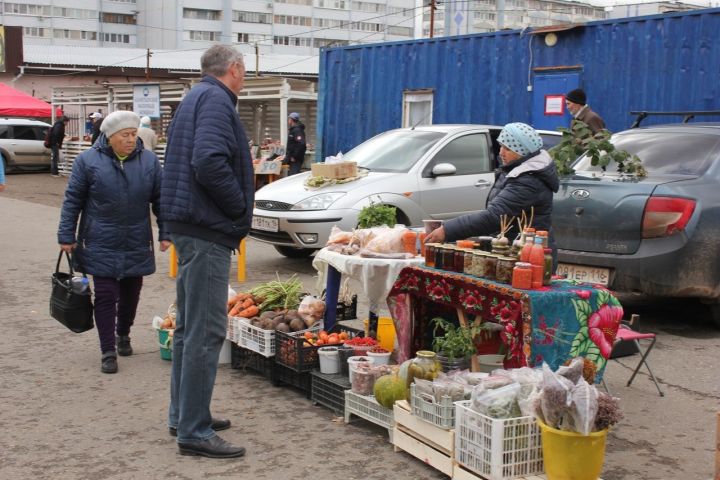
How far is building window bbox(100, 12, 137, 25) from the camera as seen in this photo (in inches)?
3949

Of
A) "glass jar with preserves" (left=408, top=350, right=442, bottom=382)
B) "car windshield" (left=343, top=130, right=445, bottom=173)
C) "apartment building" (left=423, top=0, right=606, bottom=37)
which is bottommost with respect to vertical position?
"glass jar with preserves" (left=408, top=350, right=442, bottom=382)

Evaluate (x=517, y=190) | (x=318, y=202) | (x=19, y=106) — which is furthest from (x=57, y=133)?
(x=517, y=190)

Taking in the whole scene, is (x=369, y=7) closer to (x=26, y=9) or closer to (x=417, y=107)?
(x=26, y=9)

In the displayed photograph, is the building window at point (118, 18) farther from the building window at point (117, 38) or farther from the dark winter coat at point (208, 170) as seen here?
the dark winter coat at point (208, 170)

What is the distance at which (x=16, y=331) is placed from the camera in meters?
7.30

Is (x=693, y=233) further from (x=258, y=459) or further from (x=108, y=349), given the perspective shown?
(x=108, y=349)

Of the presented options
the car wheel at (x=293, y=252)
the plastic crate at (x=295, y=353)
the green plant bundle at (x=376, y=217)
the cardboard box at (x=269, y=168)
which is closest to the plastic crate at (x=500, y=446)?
the plastic crate at (x=295, y=353)

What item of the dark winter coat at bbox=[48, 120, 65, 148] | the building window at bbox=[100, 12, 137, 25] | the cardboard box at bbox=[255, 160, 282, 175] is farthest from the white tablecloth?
the building window at bbox=[100, 12, 137, 25]

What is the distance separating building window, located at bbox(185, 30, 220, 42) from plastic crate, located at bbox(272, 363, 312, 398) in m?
96.9

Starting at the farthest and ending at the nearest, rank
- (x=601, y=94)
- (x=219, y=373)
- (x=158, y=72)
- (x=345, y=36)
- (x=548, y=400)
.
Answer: (x=345, y=36) < (x=158, y=72) < (x=601, y=94) < (x=219, y=373) < (x=548, y=400)

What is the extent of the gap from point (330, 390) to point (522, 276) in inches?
59.3

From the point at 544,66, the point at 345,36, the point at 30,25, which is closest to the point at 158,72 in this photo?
the point at 544,66

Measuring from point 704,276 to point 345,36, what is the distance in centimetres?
10727

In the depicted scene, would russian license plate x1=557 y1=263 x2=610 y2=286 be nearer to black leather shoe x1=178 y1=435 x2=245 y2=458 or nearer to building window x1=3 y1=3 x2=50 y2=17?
black leather shoe x1=178 y1=435 x2=245 y2=458
